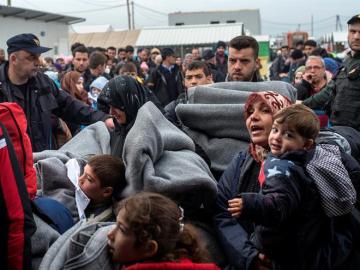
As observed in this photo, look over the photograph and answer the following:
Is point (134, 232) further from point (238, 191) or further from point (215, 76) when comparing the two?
point (215, 76)

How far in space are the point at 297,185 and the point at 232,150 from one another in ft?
3.38

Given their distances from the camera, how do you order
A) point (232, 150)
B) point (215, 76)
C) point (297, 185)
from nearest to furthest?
1. point (297, 185)
2. point (232, 150)
3. point (215, 76)

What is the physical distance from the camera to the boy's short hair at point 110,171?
8.40ft

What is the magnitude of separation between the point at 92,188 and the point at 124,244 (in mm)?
688

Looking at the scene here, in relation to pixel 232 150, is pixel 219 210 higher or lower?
lower

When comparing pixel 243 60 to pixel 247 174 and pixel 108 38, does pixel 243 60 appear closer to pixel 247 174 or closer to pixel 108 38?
pixel 247 174

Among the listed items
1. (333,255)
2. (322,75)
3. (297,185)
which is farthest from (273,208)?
(322,75)

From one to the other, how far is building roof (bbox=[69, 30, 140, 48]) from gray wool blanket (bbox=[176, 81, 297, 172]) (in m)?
34.8

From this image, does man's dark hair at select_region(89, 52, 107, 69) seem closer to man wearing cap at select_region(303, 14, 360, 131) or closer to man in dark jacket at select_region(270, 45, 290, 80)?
man wearing cap at select_region(303, 14, 360, 131)

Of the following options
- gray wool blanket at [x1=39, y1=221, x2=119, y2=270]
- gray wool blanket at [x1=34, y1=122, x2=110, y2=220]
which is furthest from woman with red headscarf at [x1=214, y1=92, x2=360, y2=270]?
gray wool blanket at [x1=34, y1=122, x2=110, y2=220]

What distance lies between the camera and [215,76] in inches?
410

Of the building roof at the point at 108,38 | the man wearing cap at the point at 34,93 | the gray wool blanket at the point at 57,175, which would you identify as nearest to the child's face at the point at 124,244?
the gray wool blanket at the point at 57,175

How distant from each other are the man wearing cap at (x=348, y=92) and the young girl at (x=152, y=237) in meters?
3.12

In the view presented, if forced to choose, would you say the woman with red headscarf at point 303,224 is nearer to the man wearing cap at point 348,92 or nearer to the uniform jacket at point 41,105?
the uniform jacket at point 41,105
